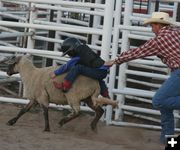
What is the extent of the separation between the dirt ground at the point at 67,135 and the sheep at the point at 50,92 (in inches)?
6.8

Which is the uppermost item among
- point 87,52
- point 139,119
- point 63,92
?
point 87,52

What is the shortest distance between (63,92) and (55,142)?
832mm

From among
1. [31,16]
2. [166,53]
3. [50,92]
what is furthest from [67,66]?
[31,16]

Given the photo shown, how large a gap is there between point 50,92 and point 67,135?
58 centimetres

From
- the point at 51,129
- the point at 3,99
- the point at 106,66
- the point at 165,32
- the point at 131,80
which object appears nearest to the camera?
the point at 165,32

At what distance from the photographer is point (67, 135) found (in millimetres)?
6473

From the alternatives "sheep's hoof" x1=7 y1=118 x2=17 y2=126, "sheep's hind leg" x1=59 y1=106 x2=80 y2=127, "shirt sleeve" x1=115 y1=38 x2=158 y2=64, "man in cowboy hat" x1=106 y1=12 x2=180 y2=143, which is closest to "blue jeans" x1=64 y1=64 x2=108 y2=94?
"sheep's hind leg" x1=59 y1=106 x2=80 y2=127

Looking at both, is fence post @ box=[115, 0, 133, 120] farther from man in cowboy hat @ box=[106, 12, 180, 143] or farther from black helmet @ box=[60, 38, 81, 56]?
man in cowboy hat @ box=[106, 12, 180, 143]

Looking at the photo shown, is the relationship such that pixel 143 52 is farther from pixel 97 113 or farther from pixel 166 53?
pixel 97 113

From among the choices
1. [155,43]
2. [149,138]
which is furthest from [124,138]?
[155,43]

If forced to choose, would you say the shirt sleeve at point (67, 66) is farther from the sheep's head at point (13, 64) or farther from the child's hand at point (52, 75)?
the sheep's head at point (13, 64)

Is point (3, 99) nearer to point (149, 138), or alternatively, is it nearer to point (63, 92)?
point (63, 92)

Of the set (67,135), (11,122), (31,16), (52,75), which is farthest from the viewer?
(31,16)

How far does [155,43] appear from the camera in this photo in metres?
5.89
